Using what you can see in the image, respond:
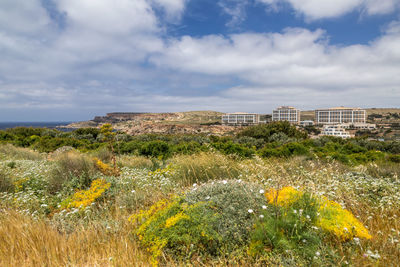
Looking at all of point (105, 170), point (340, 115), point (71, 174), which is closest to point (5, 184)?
point (71, 174)

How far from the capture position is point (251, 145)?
16484mm

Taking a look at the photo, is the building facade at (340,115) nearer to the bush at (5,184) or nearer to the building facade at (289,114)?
the building facade at (289,114)

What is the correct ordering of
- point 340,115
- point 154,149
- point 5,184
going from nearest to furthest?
1. point 5,184
2. point 154,149
3. point 340,115

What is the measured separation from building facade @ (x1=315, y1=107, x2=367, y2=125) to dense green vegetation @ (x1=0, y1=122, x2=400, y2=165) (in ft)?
311

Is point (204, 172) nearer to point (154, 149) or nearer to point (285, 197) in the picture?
point (285, 197)

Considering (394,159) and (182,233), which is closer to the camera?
(182,233)

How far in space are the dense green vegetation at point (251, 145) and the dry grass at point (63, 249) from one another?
3.47 m

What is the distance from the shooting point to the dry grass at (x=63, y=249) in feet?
7.36

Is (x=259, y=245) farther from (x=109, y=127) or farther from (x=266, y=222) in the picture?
(x=109, y=127)

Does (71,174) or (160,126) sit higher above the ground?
(71,174)

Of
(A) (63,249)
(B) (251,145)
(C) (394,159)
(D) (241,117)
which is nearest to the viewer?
(A) (63,249)

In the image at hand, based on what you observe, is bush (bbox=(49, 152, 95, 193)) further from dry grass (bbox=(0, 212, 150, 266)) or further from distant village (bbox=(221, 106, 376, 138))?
distant village (bbox=(221, 106, 376, 138))

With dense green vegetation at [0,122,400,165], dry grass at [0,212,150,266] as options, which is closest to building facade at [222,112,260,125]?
dense green vegetation at [0,122,400,165]

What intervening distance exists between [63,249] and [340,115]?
123m
